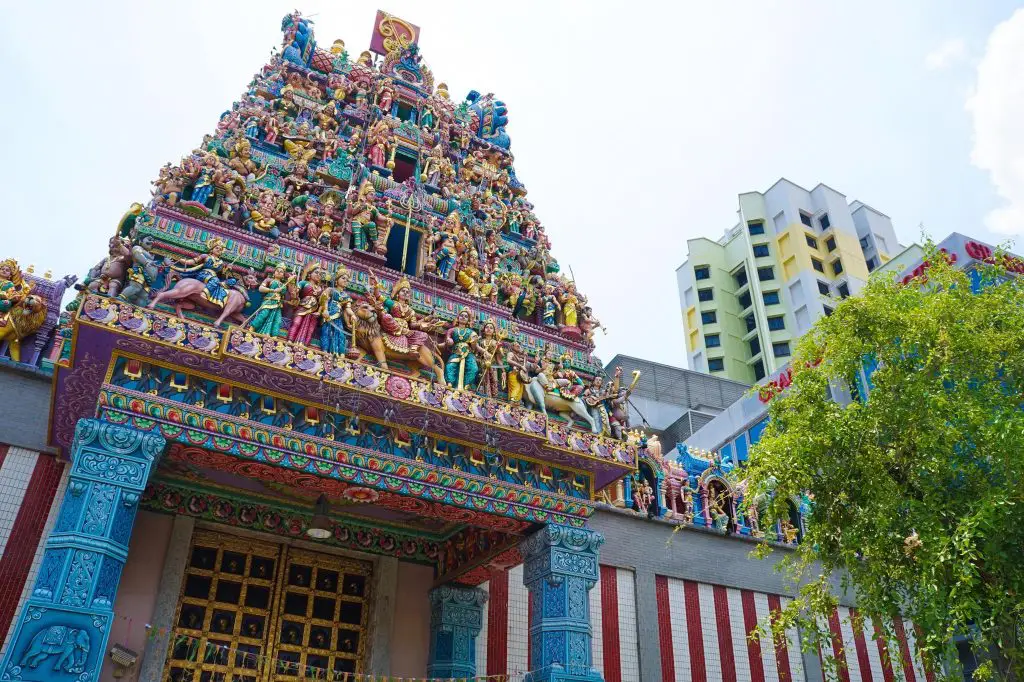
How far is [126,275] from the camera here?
35.2 ft

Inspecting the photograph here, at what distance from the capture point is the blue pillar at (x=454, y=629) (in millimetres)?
11930

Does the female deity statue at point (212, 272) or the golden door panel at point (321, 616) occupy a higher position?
the female deity statue at point (212, 272)

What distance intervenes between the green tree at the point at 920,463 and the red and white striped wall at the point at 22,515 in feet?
33.5

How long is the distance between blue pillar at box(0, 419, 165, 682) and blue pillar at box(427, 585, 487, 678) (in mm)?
5368

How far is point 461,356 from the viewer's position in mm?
12664

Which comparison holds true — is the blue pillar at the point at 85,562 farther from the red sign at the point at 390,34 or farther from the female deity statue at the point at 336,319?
the red sign at the point at 390,34

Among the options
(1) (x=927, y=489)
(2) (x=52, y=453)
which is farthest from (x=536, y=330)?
(2) (x=52, y=453)

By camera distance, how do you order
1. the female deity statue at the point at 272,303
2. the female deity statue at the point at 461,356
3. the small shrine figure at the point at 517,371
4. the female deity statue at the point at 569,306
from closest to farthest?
the female deity statue at the point at 272,303 → the female deity statue at the point at 461,356 → the small shrine figure at the point at 517,371 → the female deity statue at the point at 569,306

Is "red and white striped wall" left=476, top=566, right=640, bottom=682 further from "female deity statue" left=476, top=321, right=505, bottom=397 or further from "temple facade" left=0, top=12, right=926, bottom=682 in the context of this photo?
"female deity statue" left=476, top=321, right=505, bottom=397

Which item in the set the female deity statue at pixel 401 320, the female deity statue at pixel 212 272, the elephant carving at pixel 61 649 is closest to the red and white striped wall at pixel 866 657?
the female deity statue at pixel 401 320

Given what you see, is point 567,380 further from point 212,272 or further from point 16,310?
point 16,310

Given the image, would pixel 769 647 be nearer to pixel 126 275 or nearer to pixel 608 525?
pixel 608 525

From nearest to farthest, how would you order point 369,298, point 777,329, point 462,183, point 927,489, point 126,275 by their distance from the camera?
point 927,489 < point 126,275 < point 369,298 < point 462,183 < point 777,329

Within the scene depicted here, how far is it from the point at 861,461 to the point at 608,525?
537 cm
